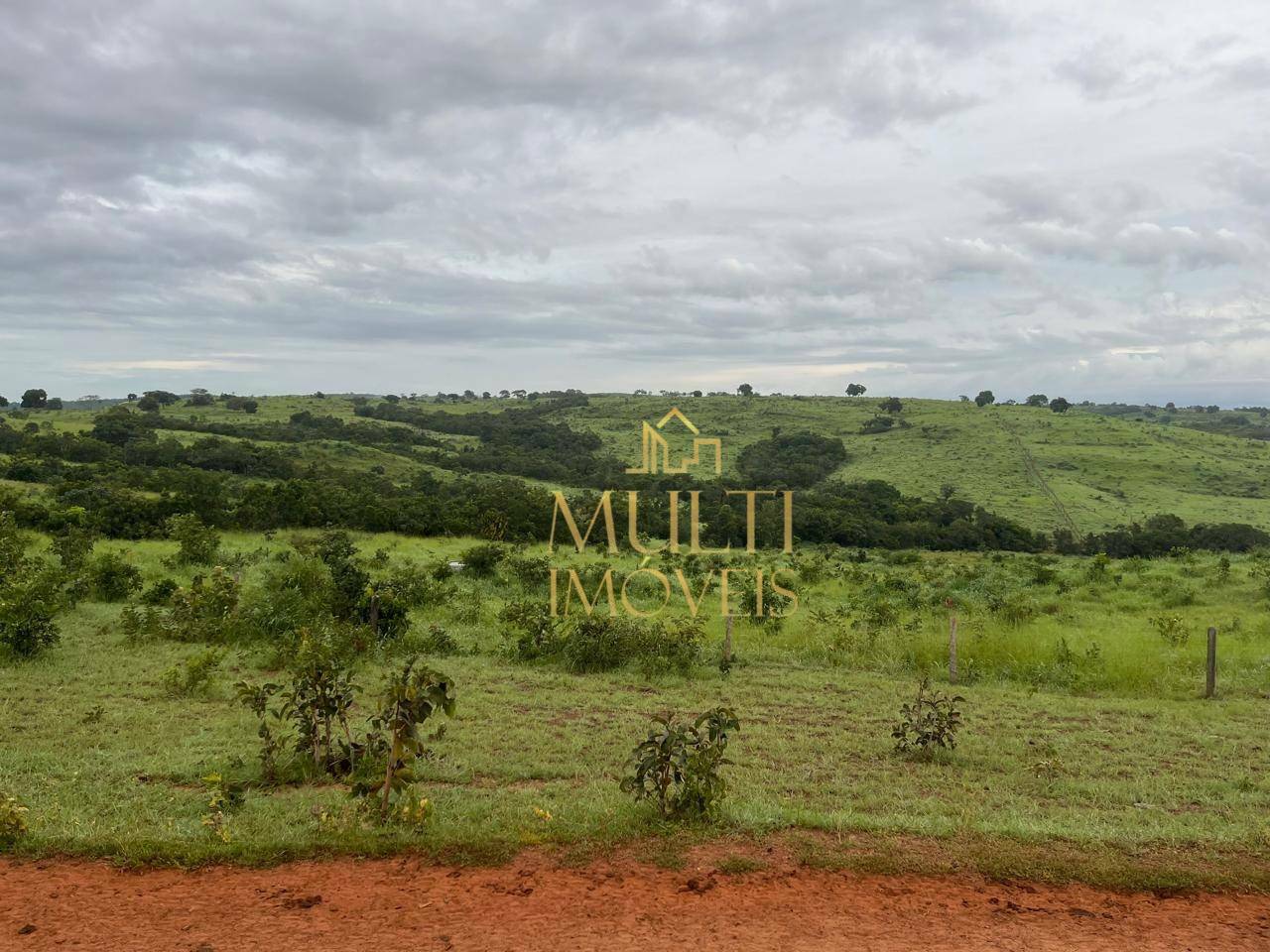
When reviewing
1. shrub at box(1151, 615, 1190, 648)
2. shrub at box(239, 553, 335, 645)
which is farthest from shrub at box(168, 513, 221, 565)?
shrub at box(1151, 615, 1190, 648)

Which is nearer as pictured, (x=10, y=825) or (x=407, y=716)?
(x=10, y=825)

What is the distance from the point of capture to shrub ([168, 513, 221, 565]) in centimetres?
1938

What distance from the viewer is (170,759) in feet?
24.7

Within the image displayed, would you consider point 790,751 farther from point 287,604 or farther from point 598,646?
point 287,604

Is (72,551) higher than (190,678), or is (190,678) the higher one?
(72,551)

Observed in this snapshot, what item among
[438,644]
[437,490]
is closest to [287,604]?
[438,644]

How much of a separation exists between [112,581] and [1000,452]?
63.0 meters

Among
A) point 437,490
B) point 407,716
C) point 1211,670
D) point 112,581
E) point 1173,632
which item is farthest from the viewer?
point 437,490

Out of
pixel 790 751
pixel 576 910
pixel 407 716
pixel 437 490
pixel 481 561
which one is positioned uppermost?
pixel 407 716

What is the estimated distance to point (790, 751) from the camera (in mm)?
8445

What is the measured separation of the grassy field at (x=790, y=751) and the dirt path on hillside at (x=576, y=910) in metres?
0.24

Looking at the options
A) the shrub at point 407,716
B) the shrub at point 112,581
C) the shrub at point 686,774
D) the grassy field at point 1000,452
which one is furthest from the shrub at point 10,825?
the grassy field at point 1000,452

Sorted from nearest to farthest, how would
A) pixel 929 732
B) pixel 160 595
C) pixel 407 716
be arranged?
pixel 407 716 < pixel 929 732 < pixel 160 595

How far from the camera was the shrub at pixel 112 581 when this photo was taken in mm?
15562
